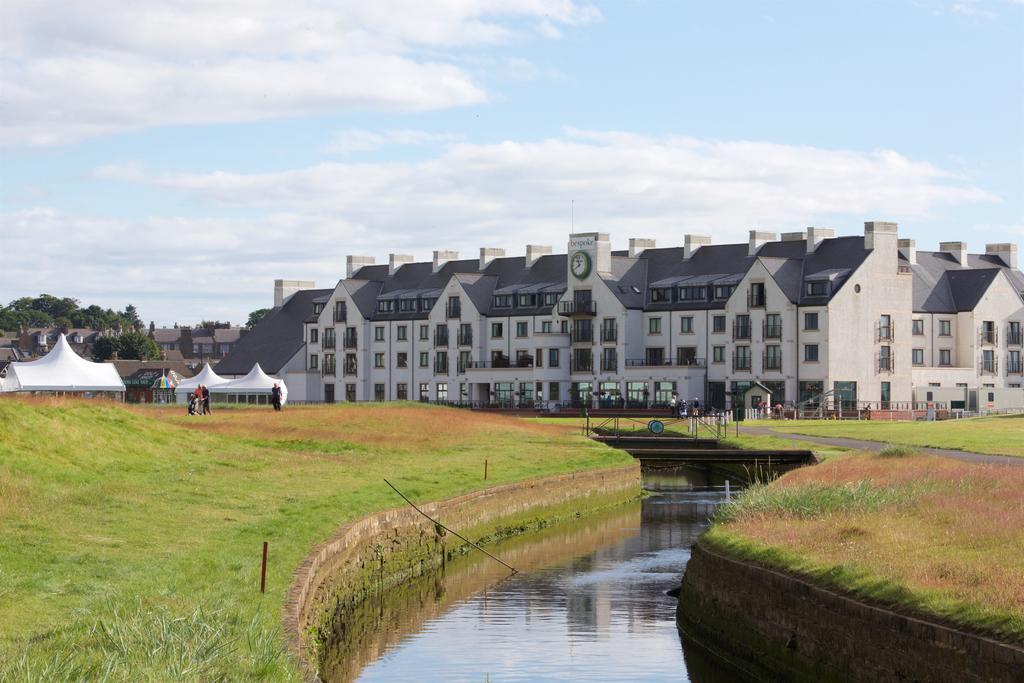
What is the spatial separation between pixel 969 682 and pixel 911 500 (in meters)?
12.2

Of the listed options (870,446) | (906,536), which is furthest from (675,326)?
(906,536)

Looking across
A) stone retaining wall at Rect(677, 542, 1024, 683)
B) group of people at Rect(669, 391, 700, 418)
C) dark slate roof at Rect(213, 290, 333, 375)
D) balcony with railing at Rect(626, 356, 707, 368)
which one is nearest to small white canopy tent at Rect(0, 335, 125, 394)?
group of people at Rect(669, 391, 700, 418)

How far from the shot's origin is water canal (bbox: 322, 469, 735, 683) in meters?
24.2

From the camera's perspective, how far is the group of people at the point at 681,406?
95156mm

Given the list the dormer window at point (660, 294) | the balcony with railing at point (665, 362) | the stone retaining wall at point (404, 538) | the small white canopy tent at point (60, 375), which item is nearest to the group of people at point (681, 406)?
the balcony with railing at point (665, 362)

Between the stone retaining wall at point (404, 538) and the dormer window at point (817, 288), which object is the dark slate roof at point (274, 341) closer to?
the dormer window at point (817, 288)

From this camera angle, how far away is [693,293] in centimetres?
11044

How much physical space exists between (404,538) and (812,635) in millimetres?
13372

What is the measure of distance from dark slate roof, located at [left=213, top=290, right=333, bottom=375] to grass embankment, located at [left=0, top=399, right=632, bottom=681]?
264 ft

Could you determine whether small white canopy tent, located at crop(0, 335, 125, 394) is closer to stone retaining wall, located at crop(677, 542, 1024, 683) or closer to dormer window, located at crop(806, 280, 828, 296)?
dormer window, located at crop(806, 280, 828, 296)

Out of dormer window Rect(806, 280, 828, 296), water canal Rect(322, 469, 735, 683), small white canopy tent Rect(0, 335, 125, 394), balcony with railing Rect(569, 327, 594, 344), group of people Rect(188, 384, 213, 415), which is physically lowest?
water canal Rect(322, 469, 735, 683)

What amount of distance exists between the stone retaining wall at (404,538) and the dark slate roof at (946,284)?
6772 cm

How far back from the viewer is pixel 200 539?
24.2 m

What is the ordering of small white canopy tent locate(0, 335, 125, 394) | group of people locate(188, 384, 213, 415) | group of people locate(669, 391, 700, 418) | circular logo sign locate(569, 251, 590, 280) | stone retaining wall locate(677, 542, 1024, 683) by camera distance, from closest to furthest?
stone retaining wall locate(677, 542, 1024, 683) → group of people locate(188, 384, 213, 415) → small white canopy tent locate(0, 335, 125, 394) → group of people locate(669, 391, 700, 418) → circular logo sign locate(569, 251, 590, 280)
